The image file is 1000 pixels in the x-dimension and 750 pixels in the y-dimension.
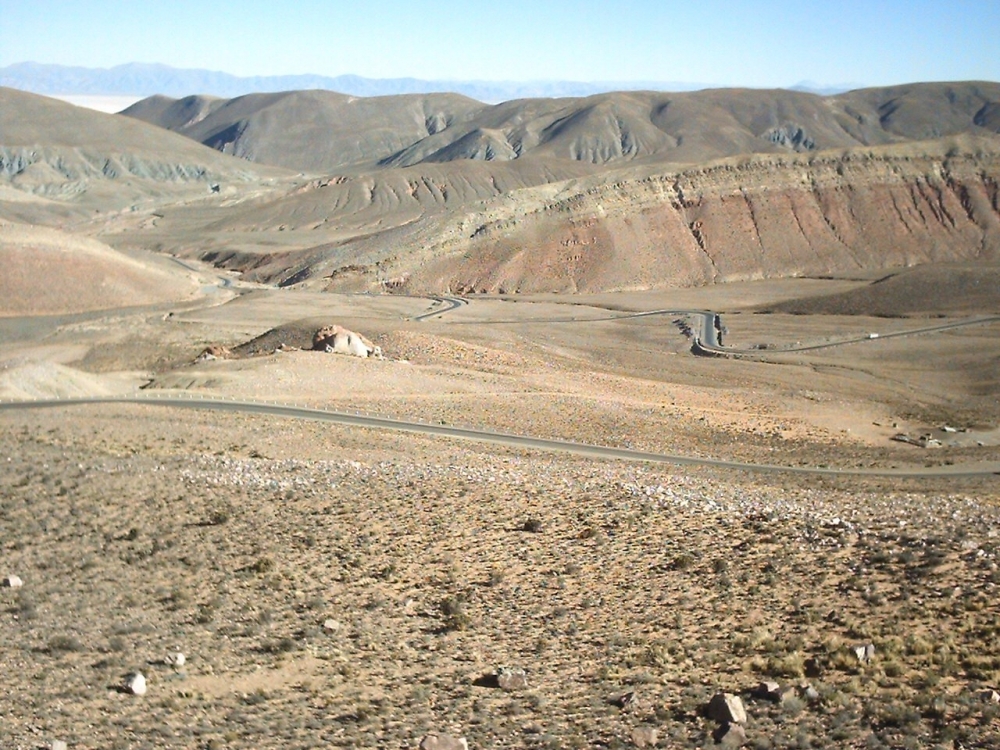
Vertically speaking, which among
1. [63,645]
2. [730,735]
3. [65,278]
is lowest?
[63,645]

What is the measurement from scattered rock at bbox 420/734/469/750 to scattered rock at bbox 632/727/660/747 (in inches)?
71.0

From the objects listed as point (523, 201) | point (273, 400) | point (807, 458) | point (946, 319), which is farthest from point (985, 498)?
point (523, 201)

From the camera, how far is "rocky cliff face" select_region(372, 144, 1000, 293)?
9262 centimetres

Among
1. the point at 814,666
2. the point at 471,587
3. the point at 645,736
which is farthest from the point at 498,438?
the point at 645,736

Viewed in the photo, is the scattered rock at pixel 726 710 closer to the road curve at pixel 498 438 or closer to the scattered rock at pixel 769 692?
the scattered rock at pixel 769 692

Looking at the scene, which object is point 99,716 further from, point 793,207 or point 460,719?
point 793,207

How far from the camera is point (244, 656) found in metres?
13.0

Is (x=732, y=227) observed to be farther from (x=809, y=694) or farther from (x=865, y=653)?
(x=809, y=694)

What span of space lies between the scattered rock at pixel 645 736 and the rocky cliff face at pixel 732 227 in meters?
79.7

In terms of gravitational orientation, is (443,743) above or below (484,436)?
above

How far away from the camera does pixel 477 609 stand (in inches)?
576

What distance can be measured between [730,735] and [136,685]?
6855 millimetres

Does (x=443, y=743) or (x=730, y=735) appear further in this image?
(x=730, y=735)

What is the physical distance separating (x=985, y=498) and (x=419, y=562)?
1473cm
